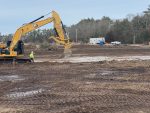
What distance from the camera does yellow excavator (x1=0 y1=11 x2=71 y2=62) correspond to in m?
31.9

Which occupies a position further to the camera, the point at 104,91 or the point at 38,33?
the point at 38,33

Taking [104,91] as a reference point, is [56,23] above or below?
above

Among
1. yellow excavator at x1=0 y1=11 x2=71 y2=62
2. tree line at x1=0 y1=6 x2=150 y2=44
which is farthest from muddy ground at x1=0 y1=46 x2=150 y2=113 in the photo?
tree line at x1=0 y1=6 x2=150 y2=44

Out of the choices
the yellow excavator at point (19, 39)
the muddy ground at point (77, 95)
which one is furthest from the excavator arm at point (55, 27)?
the muddy ground at point (77, 95)

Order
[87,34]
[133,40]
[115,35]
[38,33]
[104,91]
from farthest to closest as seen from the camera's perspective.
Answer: [87,34], [38,33], [115,35], [133,40], [104,91]

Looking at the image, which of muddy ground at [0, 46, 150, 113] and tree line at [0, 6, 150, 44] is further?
tree line at [0, 6, 150, 44]

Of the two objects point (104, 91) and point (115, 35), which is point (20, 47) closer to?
point (104, 91)

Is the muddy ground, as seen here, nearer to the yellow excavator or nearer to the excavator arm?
the yellow excavator

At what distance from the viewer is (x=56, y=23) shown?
3369 cm

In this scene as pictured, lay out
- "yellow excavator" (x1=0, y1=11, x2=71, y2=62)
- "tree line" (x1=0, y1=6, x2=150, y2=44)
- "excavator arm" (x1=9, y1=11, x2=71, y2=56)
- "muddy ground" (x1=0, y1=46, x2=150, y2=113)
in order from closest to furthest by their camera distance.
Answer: "muddy ground" (x1=0, y1=46, x2=150, y2=113) < "yellow excavator" (x1=0, y1=11, x2=71, y2=62) < "excavator arm" (x1=9, y1=11, x2=71, y2=56) < "tree line" (x1=0, y1=6, x2=150, y2=44)

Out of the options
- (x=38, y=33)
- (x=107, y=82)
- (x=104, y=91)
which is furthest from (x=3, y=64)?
(x=38, y=33)

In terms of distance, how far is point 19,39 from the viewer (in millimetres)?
32469

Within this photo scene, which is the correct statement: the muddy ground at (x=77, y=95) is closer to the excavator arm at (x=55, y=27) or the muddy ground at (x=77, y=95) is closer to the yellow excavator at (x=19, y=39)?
the yellow excavator at (x=19, y=39)

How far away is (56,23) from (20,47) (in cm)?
339
